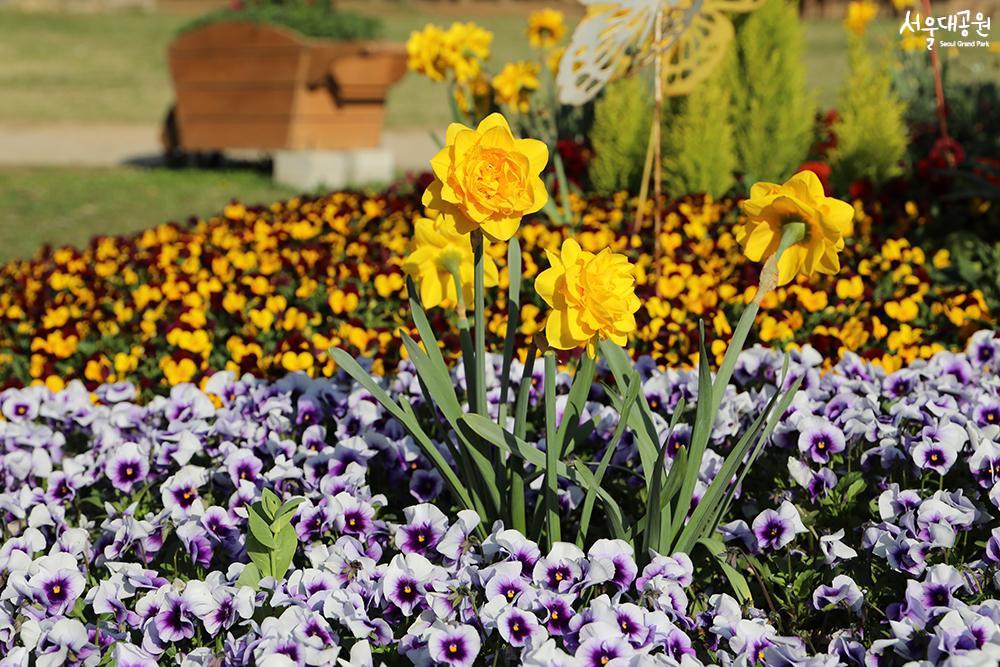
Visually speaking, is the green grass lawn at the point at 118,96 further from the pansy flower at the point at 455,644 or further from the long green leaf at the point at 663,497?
the pansy flower at the point at 455,644

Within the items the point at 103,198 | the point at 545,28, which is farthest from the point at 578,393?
the point at 103,198

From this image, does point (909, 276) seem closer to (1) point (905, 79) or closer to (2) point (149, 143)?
(1) point (905, 79)

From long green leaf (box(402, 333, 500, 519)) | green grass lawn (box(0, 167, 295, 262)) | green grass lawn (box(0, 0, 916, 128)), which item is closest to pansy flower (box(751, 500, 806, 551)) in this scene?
long green leaf (box(402, 333, 500, 519))

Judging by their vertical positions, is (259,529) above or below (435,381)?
below

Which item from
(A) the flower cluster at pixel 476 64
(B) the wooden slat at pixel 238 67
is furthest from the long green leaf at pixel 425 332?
(B) the wooden slat at pixel 238 67

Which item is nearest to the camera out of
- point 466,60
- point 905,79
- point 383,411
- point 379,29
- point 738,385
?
point 383,411

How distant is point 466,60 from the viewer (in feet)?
15.9

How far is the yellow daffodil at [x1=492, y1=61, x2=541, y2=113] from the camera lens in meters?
4.95

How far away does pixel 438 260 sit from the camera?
6.59ft

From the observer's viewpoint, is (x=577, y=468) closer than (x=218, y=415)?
Yes

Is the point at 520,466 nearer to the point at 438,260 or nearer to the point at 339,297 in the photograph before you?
the point at 438,260

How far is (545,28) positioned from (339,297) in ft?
7.35

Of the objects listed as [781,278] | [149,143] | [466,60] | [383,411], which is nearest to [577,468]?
[781,278]

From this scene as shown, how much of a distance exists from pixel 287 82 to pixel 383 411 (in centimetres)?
658
